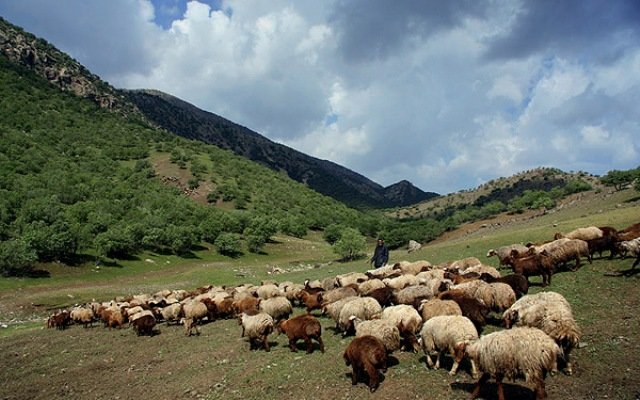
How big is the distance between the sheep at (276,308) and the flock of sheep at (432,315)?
5 centimetres

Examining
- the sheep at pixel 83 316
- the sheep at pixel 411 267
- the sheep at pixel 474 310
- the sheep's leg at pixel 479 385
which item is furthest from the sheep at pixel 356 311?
the sheep at pixel 83 316

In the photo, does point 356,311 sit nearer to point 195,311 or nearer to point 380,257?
point 195,311

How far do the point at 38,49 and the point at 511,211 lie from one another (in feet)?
548

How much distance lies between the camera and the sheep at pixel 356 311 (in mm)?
14867

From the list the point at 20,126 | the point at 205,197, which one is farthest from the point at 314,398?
the point at 20,126

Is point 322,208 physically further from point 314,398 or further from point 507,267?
point 314,398

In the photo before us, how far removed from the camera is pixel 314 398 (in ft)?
34.0

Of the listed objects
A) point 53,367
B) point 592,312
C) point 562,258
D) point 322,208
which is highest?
point 322,208

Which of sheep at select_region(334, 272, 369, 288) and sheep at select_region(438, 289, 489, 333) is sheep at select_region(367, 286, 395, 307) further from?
sheep at select_region(334, 272, 369, 288)

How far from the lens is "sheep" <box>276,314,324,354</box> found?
13930mm

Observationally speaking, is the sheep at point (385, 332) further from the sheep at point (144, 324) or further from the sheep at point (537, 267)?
the sheep at point (144, 324)

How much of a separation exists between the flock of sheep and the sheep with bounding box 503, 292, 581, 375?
25 mm

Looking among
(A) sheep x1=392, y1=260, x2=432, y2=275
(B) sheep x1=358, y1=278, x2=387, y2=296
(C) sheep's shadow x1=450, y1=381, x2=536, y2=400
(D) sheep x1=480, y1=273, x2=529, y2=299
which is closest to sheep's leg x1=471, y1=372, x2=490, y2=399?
(C) sheep's shadow x1=450, y1=381, x2=536, y2=400

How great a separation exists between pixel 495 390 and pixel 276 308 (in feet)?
37.2
